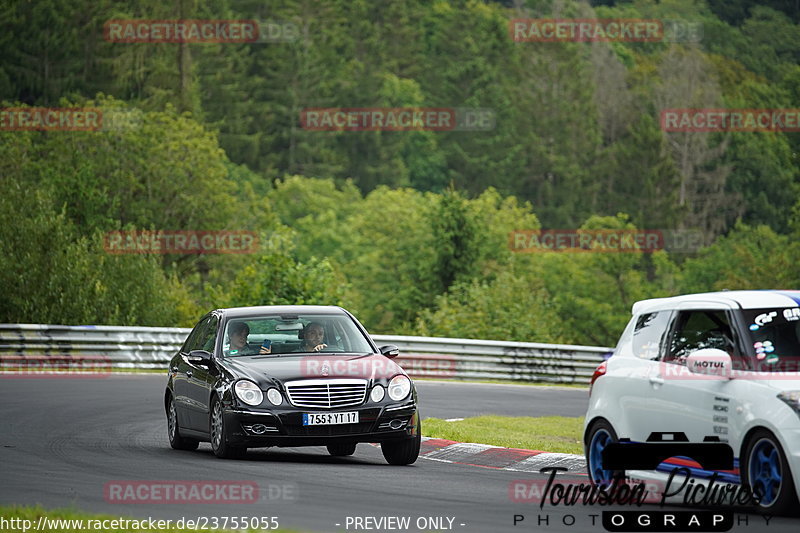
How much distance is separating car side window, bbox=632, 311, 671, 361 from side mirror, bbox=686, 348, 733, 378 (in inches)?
33.6

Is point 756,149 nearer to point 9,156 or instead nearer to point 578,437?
point 9,156

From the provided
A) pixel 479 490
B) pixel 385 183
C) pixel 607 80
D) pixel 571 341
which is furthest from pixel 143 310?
pixel 607 80

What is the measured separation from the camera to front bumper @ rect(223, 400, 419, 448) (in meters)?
15.0

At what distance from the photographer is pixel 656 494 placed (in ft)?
39.1

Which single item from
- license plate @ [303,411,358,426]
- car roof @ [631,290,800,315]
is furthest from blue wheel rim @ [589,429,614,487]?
license plate @ [303,411,358,426]

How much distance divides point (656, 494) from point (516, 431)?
29.3ft

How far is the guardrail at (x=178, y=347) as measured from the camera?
34344 millimetres

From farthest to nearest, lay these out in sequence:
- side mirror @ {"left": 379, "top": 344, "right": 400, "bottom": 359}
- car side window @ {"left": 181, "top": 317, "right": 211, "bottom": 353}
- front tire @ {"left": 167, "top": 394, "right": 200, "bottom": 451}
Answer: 1. car side window @ {"left": 181, "top": 317, "right": 211, "bottom": 353}
2. front tire @ {"left": 167, "top": 394, "right": 200, "bottom": 451}
3. side mirror @ {"left": 379, "top": 344, "right": 400, "bottom": 359}

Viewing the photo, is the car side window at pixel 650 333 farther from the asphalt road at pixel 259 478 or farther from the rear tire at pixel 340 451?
the rear tire at pixel 340 451

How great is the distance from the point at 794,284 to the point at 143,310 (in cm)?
4785

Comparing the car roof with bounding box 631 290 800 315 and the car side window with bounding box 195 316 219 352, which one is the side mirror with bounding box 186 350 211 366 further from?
the car roof with bounding box 631 290 800 315

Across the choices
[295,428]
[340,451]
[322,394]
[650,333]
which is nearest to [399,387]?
[322,394]

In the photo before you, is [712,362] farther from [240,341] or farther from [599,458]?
[240,341]

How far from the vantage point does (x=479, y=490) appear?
12945mm
